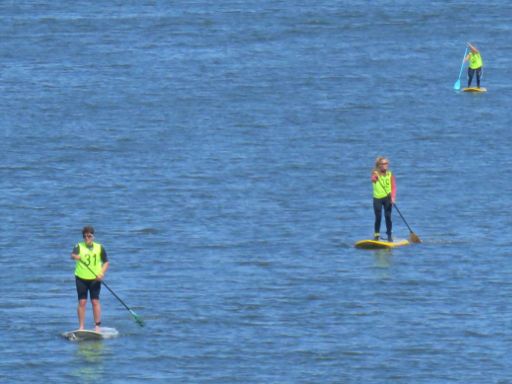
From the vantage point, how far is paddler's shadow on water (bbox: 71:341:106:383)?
29727 mm

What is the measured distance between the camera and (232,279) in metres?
37.6

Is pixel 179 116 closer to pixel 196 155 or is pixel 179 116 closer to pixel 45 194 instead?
pixel 196 155

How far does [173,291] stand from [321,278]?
3223 millimetres

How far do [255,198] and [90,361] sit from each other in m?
16.9

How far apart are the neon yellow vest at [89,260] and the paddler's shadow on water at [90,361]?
48.2 inches

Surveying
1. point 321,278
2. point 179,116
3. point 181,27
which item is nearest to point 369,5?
point 181,27

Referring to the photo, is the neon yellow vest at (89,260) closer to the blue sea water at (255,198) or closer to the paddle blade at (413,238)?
the blue sea water at (255,198)

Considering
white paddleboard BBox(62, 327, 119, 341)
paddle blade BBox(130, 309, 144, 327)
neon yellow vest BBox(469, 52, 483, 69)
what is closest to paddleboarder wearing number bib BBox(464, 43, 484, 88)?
neon yellow vest BBox(469, 52, 483, 69)

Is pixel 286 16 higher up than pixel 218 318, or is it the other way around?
pixel 286 16

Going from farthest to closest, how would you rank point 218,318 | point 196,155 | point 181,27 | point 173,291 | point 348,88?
1. point 181,27
2. point 348,88
3. point 196,155
4. point 173,291
5. point 218,318

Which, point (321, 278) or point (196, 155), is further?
point (196, 155)

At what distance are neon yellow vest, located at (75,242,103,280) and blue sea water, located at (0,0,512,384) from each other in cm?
131

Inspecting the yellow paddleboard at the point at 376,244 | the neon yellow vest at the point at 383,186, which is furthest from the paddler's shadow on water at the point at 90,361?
the neon yellow vest at the point at 383,186

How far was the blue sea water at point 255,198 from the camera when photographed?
31.8 m
